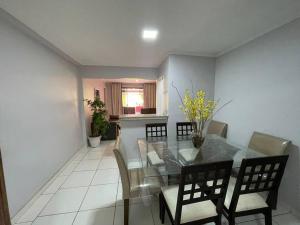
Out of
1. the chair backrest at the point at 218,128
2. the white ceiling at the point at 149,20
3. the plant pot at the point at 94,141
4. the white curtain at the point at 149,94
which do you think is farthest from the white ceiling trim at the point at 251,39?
the white curtain at the point at 149,94

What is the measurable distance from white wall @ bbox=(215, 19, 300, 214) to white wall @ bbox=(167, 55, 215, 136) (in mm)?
477

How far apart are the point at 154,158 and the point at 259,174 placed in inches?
43.9

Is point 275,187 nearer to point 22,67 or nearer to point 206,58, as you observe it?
point 206,58

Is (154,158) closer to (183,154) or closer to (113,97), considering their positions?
(183,154)

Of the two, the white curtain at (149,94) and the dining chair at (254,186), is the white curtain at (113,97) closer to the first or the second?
the white curtain at (149,94)

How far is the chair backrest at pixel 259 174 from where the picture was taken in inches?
44.8

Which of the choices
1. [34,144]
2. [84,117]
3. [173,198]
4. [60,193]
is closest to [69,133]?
[84,117]

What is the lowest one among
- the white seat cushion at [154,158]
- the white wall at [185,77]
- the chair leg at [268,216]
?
the chair leg at [268,216]

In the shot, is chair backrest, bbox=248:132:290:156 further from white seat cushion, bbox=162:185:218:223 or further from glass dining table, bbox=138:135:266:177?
white seat cushion, bbox=162:185:218:223

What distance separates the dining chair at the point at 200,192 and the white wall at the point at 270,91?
4.17 ft

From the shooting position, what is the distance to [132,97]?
740 centimetres

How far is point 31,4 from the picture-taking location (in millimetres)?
1366

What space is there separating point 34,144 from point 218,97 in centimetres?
346

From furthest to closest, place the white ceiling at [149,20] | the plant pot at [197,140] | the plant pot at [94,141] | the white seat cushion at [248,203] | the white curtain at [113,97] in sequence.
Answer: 1. the white curtain at [113,97]
2. the plant pot at [94,141]
3. the plant pot at [197,140]
4. the white ceiling at [149,20]
5. the white seat cushion at [248,203]
